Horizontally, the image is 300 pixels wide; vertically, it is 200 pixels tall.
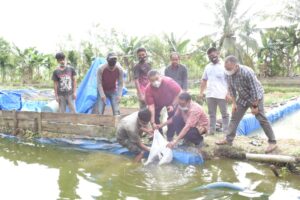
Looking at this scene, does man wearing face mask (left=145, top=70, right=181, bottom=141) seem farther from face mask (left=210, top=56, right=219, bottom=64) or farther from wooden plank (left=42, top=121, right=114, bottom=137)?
wooden plank (left=42, top=121, right=114, bottom=137)

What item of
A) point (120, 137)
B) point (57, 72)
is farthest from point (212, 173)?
point (57, 72)

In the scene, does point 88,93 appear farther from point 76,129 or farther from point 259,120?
point 259,120

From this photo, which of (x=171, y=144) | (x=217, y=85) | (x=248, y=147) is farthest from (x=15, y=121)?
(x=248, y=147)

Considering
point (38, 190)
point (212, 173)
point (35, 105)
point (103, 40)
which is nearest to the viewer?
point (38, 190)

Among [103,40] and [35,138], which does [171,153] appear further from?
[103,40]

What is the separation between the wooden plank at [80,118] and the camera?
6.45 metres

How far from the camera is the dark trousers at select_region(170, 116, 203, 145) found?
5.36 m

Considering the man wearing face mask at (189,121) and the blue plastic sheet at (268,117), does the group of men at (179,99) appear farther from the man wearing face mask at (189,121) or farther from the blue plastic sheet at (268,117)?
the blue plastic sheet at (268,117)

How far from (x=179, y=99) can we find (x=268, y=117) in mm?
5165

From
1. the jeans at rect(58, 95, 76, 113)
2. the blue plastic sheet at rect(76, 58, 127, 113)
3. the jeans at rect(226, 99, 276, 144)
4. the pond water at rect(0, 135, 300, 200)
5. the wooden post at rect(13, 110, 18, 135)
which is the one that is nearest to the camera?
the pond water at rect(0, 135, 300, 200)

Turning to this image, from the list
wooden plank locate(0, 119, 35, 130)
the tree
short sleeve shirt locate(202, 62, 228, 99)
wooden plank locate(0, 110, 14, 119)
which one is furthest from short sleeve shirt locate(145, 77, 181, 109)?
the tree

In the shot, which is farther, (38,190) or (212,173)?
(212,173)

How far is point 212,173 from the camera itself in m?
4.78

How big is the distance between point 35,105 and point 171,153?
19.4 feet
